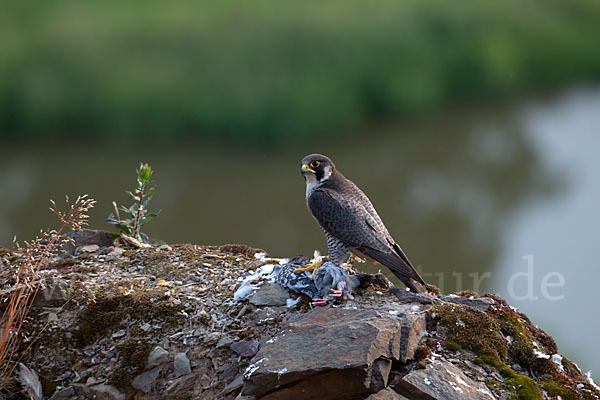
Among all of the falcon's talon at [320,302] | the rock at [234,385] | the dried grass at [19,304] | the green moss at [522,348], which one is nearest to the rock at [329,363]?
the rock at [234,385]

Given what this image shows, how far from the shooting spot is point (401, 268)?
2820mm

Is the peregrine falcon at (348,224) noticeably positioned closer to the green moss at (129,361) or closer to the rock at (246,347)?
A: the rock at (246,347)

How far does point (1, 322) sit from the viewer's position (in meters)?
2.54

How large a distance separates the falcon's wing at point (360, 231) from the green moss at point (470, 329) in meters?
0.26

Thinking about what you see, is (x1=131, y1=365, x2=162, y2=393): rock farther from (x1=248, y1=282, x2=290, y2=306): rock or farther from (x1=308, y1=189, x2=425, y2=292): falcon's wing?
(x1=308, y1=189, x2=425, y2=292): falcon's wing

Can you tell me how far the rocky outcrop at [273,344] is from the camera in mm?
2166

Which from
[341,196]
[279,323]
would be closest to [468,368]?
[279,323]

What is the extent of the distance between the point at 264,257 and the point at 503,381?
1440mm

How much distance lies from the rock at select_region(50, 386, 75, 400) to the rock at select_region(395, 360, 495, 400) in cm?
132

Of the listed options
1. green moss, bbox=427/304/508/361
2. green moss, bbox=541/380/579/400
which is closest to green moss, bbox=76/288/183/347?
green moss, bbox=427/304/508/361

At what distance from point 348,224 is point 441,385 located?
0.96 metres

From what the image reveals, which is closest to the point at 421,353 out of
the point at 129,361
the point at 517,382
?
the point at 517,382

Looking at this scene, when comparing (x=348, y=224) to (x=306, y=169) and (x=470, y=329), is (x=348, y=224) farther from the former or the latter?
(x=470, y=329)

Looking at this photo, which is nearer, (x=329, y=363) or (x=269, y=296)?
(x=329, y=363)
